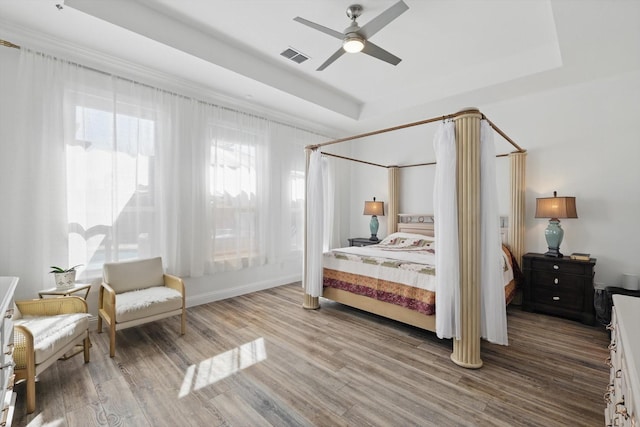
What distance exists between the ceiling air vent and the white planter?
332 centimetres

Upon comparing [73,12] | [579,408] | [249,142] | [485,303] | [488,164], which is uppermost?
[73,12]

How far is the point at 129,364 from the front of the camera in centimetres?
246

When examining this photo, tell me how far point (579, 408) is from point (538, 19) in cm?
342

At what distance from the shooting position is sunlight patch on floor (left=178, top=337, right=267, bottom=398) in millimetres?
2197


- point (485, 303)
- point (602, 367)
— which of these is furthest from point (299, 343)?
point (602, 367)

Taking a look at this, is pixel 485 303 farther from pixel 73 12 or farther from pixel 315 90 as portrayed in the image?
pixel 73 12

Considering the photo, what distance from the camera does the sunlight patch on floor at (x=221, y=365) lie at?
7.21ft

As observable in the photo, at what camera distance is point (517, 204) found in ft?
12.9

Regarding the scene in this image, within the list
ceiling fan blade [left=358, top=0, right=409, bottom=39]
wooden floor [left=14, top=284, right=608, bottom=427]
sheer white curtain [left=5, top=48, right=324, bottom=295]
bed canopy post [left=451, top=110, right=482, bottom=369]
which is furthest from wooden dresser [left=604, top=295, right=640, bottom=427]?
sheer white curtain [left=5, top=48, right=324, bottom=295]

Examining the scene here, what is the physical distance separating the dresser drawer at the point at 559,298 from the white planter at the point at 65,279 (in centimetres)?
520

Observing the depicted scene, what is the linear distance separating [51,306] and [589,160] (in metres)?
5.99

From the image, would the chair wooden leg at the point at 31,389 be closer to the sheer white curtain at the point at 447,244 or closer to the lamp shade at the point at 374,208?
the sheer white curtain at the point at 447,244

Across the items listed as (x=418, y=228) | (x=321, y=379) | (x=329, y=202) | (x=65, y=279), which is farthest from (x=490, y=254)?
(x=65, y=279)

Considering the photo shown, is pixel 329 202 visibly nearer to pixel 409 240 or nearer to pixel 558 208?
pixel 409 240
